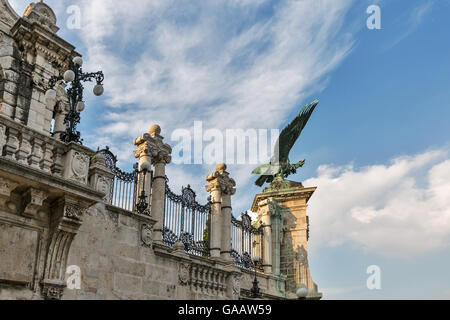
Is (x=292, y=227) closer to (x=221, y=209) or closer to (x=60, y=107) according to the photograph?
(x=221, y=209)

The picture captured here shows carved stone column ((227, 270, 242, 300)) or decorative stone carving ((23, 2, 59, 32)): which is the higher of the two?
decorative stone carving ((23, 2, 59, 32))

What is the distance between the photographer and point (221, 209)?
Answer: 1681 cm

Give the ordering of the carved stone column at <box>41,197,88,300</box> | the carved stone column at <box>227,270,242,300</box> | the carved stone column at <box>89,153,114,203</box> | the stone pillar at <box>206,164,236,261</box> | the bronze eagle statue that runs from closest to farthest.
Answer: the carved stone column at <box>41,197,88,300</box> → the carved stone column at <box>89,153,114,203</box> → the carved stone column at <box>227,270,242,300</box> → the stone pillar at <box>206,164,236,261</box> → the bronze eagle statue

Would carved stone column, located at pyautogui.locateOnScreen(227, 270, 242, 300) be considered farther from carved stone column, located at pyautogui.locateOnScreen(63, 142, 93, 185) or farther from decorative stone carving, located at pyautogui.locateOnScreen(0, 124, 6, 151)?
decorative stone carving, located at pyautogui.locateOnScreen(0, 124, 6, 151)

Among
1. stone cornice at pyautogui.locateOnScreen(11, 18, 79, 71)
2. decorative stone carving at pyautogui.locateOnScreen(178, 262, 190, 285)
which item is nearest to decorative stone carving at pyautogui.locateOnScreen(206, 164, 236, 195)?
decorative stone carving at pyautogui.locateOnScreen(178, 262, 190, 285)

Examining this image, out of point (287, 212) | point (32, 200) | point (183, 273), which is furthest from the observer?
point (287, 212)

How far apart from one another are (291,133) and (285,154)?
1.03m

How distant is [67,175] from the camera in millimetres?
10031

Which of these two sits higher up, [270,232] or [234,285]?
[270,232]

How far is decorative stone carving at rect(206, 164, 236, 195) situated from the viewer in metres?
16.7

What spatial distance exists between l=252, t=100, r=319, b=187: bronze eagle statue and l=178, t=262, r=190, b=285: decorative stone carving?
348 inches

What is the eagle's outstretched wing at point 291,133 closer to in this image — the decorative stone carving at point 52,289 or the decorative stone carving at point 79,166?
the decorative stone carving at point 79,166

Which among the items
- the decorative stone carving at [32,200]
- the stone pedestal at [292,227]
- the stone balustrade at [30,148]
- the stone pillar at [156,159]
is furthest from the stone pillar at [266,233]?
the decorative stone carving at [32,200]

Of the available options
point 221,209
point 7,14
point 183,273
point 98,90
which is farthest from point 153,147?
point 7,14
